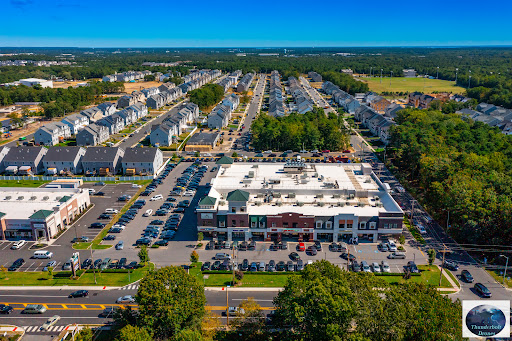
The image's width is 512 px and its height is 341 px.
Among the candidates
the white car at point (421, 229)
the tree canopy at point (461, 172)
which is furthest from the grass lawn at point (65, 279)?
the tree canopy at point (461, 172)

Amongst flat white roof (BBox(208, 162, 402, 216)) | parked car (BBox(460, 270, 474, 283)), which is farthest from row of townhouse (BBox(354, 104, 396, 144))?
parked car (BBox(460, 270, 474, 283))

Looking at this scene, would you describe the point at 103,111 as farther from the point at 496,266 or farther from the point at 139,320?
the point at 496,266

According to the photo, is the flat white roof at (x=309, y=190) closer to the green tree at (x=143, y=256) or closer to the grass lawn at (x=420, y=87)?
the green tree at (x=143, y=256)

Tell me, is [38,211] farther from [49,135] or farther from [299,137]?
[299,137]

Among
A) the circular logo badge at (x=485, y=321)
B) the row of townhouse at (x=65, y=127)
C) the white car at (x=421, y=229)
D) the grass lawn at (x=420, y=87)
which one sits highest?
the grass lawn at (x=420, y=87)

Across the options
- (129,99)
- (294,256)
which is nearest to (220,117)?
(129,99)
